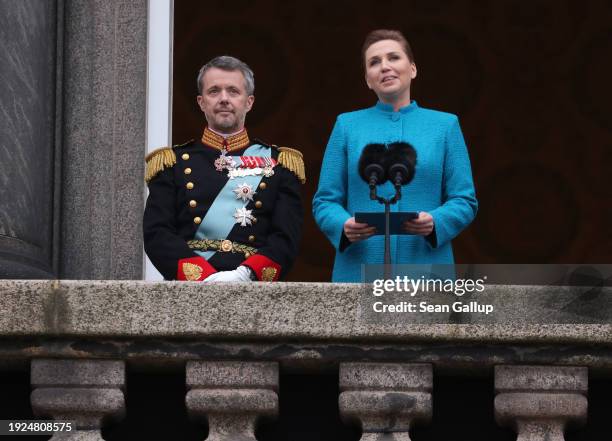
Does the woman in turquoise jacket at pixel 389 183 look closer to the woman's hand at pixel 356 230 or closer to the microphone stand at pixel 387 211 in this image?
the woman's hand at pixel 356 230

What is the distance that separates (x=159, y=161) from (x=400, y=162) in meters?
0.94

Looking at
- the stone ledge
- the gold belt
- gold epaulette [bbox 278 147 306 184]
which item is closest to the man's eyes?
gold epaulette [bbox 278 147 306 184]

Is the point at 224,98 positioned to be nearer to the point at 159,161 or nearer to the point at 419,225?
the point at 159,161

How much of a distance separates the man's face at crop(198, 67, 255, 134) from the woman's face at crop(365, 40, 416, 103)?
1.43ft

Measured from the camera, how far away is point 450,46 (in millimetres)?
10445

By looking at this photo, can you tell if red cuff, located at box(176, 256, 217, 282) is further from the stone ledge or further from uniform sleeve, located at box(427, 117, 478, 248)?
uniform sleeve, located at box(427, 117, 478, 248)

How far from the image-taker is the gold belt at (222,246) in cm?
655

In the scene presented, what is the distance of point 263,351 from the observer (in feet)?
19.0

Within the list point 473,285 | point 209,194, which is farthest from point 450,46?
point 473,285

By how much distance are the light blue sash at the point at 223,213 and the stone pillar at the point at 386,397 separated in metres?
A: 0.93

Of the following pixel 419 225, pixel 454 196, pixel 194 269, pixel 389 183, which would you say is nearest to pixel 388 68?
pixel 389 183

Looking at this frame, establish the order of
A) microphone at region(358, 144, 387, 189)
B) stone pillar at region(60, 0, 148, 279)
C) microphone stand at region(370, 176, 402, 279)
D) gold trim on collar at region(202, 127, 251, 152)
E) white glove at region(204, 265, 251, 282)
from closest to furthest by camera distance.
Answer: microphone stand at region(370, 176, 402, 279) → microphone at region(358, 144, 387, 189) → white glove at region(204, 265, 251, 282) → gold trim on collar at region(202, 127, 251, 152) → stone pillar at region(60, 0, 148, 279)

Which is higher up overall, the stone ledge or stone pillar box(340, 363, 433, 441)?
the stone ledge

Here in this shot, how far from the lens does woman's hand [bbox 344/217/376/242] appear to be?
624 centimetres
